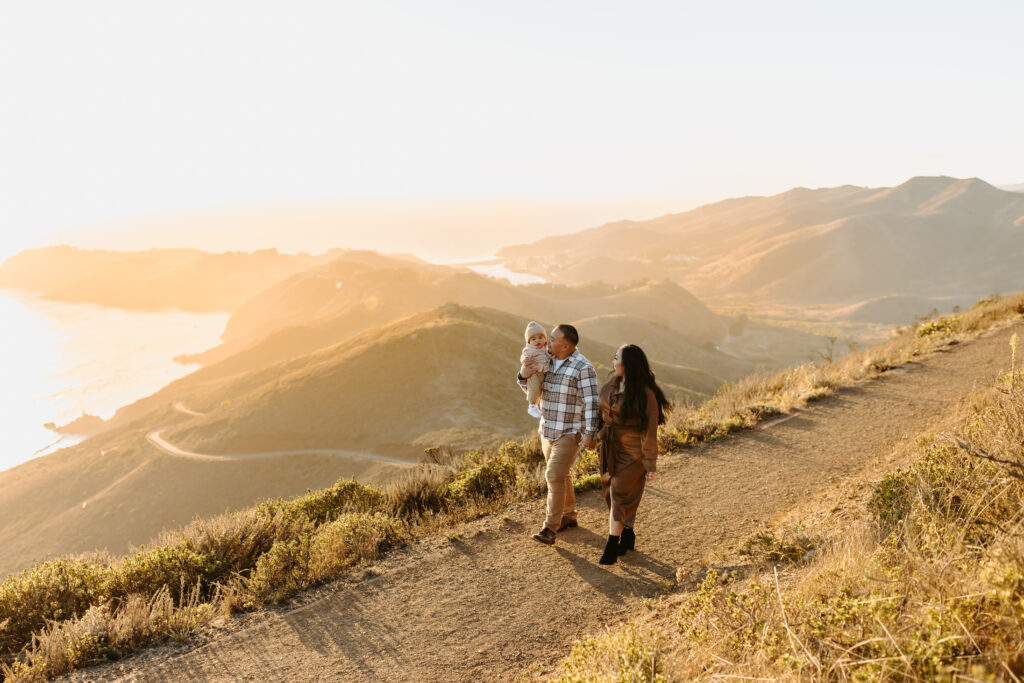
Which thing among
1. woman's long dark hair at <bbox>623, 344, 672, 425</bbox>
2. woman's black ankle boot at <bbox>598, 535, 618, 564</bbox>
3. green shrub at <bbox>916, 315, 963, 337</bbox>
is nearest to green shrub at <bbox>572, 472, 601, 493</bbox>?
woman's black ankle boot at <bbox>598, 535, 618, 564</bbox>

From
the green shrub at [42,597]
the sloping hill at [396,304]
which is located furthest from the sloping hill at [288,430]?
the green shrub at [42,597]

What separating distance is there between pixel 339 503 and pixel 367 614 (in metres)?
3.74

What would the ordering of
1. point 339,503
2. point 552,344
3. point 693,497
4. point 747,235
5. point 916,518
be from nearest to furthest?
point 916,518, point 552,344, point 693,497, point 339,503, point 747,235

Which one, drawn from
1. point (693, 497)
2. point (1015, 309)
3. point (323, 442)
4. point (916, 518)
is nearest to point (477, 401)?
point (323, 442)

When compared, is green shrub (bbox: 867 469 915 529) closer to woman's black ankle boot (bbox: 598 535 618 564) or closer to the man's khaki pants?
woman's black ankle boot (bbox: 598 535 618 564)

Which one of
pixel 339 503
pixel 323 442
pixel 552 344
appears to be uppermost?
pixel 552 344

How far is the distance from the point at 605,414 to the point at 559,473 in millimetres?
790

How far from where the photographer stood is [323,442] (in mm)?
40438

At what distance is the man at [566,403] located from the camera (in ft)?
17.1

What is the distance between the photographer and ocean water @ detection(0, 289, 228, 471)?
81.9 meters

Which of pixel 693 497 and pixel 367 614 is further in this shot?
pixel 693 497

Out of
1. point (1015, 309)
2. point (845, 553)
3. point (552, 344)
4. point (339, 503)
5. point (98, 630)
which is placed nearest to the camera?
point (845, 553)

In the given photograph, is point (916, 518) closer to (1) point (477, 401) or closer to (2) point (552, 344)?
(2) point (552, 344)

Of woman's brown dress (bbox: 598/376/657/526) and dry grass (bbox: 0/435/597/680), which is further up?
woman's brown dress (bbox: 598/376/657/526)
